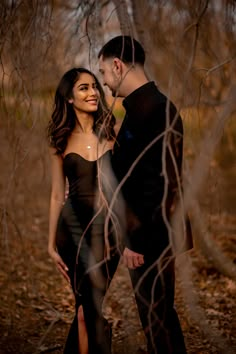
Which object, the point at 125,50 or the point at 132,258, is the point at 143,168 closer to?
the point at 132,258

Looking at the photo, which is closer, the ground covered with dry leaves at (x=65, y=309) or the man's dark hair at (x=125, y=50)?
the man's dark hair at (x=125, y=50)

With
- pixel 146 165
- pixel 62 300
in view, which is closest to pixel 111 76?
pixel 146 165

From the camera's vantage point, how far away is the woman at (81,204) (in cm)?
245

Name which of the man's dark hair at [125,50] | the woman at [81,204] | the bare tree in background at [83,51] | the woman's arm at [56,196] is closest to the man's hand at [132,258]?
the woman at [81,204]

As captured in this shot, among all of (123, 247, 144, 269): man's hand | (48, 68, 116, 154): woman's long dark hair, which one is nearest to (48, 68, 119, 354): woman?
(48, 68, 116, 154): woman's long dark hair

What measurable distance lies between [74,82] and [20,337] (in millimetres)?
1747

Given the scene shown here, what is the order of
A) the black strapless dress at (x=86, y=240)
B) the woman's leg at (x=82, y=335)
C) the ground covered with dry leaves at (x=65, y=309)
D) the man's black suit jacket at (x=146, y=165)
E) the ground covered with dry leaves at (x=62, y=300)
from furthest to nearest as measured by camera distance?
the ground covered with dry leaves at (x=65, y=309) → the ground covered with dry leaves at (x=62, y=300) → the woman's leg at (x=82, y=335) → the black strapless dress at (x=86, y=240) → the man's black suit jacket at (x=146, y=165)

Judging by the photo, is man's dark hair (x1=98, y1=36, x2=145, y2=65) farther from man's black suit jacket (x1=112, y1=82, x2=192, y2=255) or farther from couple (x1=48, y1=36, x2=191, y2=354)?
man's black suit jacket (x1=112, y1=82, x2=192, y2=255)

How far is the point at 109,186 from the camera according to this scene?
7.26ft

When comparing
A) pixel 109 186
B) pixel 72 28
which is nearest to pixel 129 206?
pixel 109 186

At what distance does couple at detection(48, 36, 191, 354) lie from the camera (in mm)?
2170

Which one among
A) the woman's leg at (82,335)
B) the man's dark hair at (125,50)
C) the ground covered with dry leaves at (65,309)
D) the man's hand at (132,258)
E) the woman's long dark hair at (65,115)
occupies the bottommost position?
the ground covered with dry leaves at (65,309)

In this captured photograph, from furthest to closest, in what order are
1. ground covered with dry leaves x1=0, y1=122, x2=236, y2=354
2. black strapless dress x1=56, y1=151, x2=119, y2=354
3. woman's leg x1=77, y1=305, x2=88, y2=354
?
ground covered with dry leaves x1=0, y1=122, x2=236, y2=354, woman's leg x1=77, y1=305, x2=88, y2=354, black strapless dress x1=56, y1=151, x2=119, y2=354

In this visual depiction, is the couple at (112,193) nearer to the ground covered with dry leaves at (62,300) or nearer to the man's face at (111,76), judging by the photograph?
the man's face at (111,76)
